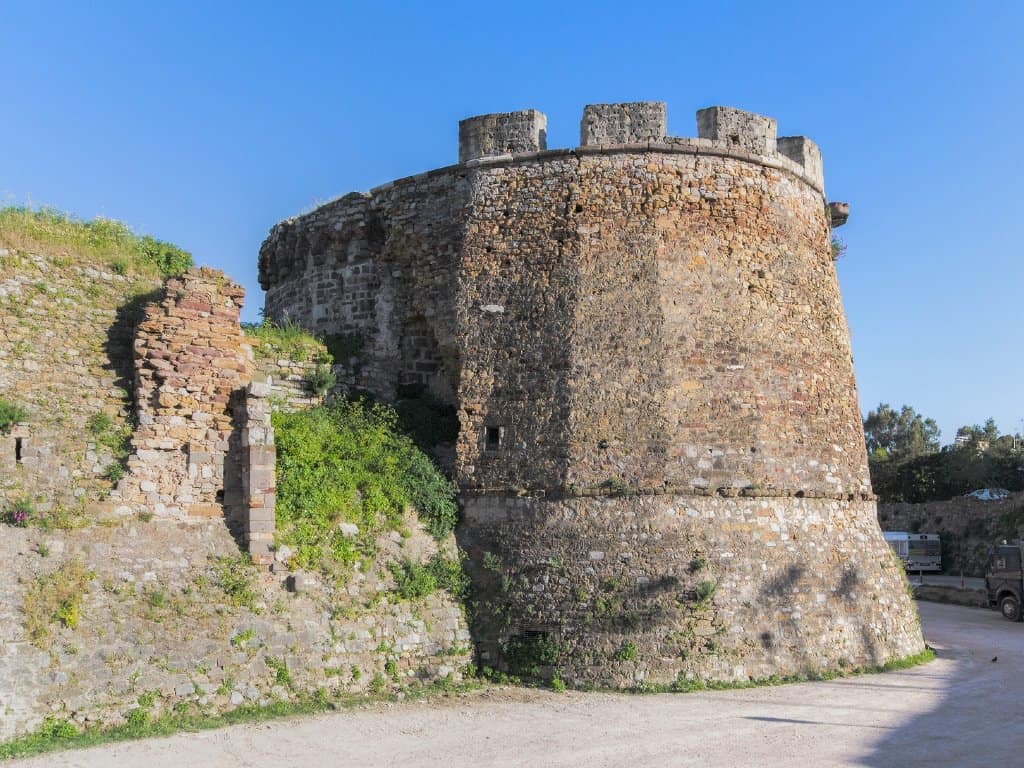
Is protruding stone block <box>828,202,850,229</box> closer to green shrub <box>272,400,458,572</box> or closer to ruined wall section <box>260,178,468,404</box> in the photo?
ruined wall section <box>260,178,468,404</box>

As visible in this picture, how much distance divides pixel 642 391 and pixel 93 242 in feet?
24.9

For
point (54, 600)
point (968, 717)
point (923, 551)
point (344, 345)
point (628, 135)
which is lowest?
point (968, 717)

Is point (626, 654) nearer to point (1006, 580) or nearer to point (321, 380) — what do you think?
point (321, 380)

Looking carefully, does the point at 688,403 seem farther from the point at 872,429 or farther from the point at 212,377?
the point at 872,429

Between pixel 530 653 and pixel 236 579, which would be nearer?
pixel 236 579

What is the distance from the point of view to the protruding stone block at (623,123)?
13484 millimetres

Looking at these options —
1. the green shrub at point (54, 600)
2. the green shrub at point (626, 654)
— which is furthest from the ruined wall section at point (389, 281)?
the green shrub at point (54, 600)

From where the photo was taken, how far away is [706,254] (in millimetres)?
13148

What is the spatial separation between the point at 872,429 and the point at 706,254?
58202mm

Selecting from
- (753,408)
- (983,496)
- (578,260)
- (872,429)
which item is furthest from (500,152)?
(872,429)

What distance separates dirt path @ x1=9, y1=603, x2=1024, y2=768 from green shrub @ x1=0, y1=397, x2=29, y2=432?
3.68 metres

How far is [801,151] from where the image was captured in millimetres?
14758

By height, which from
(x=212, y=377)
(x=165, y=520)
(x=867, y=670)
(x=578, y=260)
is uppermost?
(x=578, y=260)

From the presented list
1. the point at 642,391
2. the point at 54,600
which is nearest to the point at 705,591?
the point at 642,391
